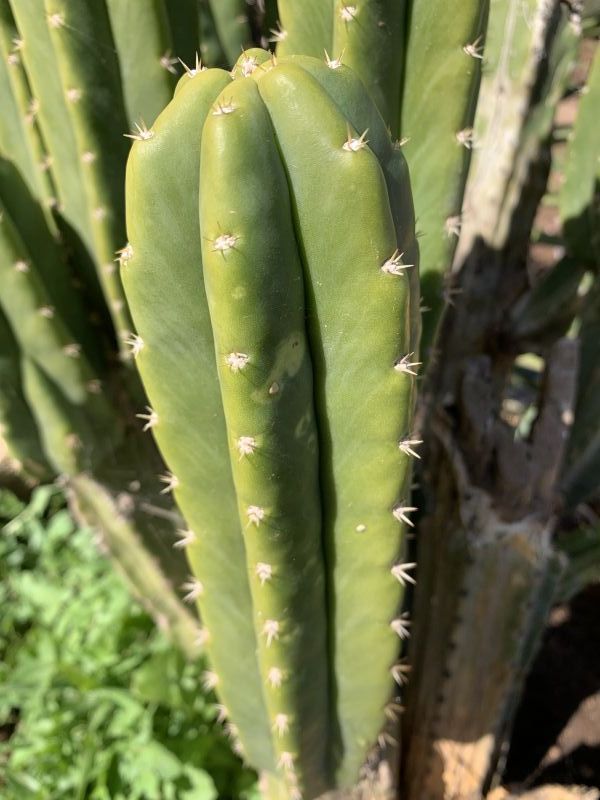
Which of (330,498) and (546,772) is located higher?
(330,498)

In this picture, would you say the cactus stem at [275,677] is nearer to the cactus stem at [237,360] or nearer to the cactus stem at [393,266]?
the cactus stem at [237,360]

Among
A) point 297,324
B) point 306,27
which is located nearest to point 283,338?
point 297,324

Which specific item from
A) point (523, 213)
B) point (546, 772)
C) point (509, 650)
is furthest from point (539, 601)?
point (523, 213)

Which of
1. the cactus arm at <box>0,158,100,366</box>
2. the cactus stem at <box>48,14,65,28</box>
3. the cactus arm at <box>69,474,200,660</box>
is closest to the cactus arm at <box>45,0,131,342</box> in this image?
the cactus stem at <box>48,14,65,28</box>

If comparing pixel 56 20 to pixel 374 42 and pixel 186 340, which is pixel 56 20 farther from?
pixel 186 340

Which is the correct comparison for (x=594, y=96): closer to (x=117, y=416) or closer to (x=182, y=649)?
(x=117, y=416)
